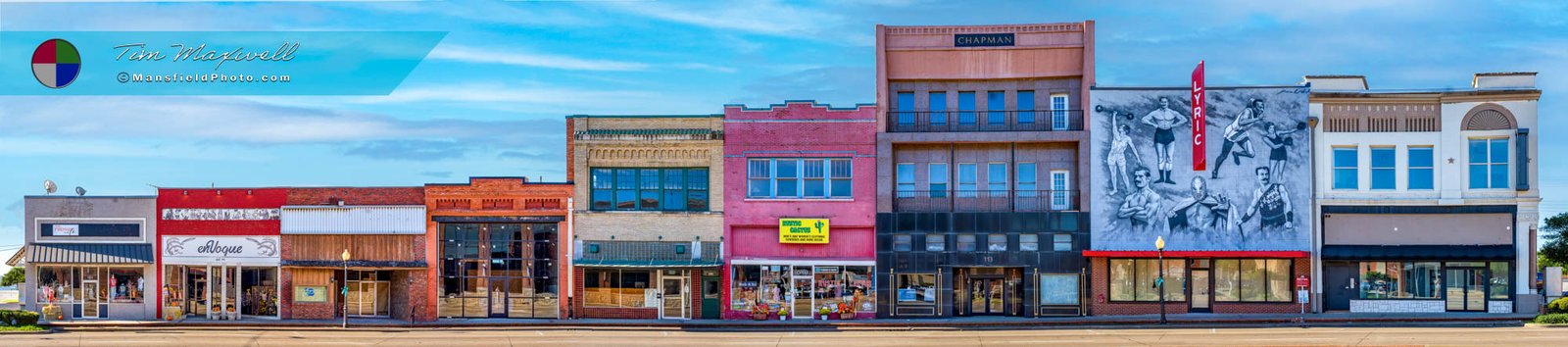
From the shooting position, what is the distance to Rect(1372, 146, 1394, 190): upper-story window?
4594 cm

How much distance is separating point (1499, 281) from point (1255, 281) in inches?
305

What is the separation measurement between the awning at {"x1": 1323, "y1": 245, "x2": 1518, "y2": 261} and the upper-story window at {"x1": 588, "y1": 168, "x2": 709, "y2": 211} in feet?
67.2

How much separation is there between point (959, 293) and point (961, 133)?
5244 mm

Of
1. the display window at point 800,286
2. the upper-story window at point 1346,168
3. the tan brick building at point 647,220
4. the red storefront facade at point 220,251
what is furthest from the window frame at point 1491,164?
the red storefront facade at point 220,251

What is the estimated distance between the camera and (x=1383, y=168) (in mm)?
45969

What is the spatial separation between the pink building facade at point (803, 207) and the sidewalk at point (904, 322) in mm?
1555

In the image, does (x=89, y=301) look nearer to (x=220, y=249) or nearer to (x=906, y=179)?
(x=220, y=249)

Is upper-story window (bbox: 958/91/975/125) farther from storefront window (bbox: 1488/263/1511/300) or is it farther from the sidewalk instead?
storefront window (bbox: 1488/263/1511/300)

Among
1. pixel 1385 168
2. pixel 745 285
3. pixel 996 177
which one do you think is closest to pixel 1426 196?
pixel 1385 168

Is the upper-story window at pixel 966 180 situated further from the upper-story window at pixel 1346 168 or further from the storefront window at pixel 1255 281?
the upper-story window at pixel 1346 168

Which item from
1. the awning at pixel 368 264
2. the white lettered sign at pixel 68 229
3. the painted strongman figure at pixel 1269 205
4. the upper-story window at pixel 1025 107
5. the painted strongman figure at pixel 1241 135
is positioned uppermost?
the upper-story window at pixel 1025 107

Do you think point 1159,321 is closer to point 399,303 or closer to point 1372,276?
point 1372,276

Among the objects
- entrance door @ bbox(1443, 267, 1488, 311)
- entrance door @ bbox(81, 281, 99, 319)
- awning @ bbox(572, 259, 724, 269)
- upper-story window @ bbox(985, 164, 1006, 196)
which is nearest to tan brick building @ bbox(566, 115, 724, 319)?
awning @ bbox(572, 259, 724, 269)

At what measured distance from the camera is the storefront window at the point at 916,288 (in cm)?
4666
